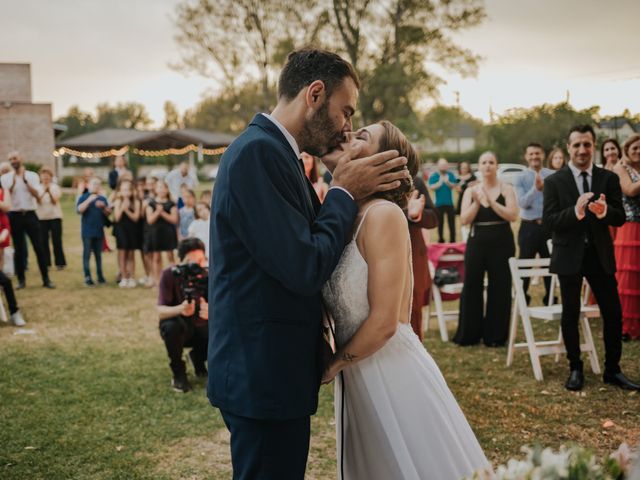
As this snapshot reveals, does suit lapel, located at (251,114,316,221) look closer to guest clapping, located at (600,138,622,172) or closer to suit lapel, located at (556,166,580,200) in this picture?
suit lapel, located at (556,166,580,200)

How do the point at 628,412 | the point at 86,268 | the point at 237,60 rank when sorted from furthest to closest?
1. the point at 237,60
2. the point at 86,268
3. the point at 628,412

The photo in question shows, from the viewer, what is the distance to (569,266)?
5.78 m

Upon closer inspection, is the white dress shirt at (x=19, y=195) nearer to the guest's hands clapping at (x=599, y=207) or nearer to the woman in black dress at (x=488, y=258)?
the woman in black dress at (x=488, y=258)

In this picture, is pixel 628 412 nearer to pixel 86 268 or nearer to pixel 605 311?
pixel 605 311

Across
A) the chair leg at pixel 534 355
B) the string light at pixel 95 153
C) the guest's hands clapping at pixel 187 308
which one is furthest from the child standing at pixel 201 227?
the string light at pixel 95 153

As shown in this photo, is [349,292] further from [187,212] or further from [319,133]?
[187,212]

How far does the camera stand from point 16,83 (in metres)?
38.7

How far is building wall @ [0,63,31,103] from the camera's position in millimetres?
38344

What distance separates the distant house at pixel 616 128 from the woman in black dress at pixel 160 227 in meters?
7.91

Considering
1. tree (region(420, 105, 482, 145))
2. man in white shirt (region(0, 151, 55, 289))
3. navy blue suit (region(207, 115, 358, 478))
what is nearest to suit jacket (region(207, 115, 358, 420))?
navy blue suit (region(207, 115, 358, 478))

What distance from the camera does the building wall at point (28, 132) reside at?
121ft

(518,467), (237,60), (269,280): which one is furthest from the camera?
(237,60)

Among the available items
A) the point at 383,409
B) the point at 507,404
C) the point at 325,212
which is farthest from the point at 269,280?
the point at 507,404

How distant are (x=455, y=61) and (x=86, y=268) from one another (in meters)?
25.0
